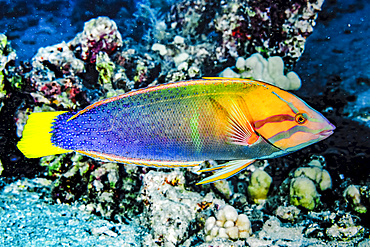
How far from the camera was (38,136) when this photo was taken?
8.41ft

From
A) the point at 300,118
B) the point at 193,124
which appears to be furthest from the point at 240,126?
the point at 300,118

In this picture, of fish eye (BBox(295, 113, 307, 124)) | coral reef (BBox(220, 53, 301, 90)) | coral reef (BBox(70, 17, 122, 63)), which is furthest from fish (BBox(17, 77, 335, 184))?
coral reef (BBox(70, 17, 122, 63))

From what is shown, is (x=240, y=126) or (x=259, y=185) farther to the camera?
(x=259, y=185)

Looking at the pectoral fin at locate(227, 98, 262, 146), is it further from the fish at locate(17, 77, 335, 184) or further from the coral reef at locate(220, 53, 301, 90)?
the coral reef at locate(220, 53, 301, 90)

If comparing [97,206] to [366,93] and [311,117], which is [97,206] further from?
[366,93]

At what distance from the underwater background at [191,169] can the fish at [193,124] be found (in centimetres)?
146

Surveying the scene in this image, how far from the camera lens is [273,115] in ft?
7.68

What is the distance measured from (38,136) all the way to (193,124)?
1.73 metres

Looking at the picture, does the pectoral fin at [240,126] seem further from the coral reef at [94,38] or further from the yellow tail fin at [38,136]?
the coral reef at [94,38]

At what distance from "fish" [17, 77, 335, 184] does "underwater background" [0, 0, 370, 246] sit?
146cm

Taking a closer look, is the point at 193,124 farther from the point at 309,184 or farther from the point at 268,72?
the point at 268,72

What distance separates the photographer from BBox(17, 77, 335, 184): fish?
7.66ft

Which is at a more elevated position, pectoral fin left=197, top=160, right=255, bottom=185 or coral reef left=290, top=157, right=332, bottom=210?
pectoral fin left=197, top=160, right=255, bottom=185

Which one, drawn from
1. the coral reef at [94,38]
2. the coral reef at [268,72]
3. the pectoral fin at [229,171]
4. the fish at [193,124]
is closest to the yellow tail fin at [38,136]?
the fish at [193,124]
